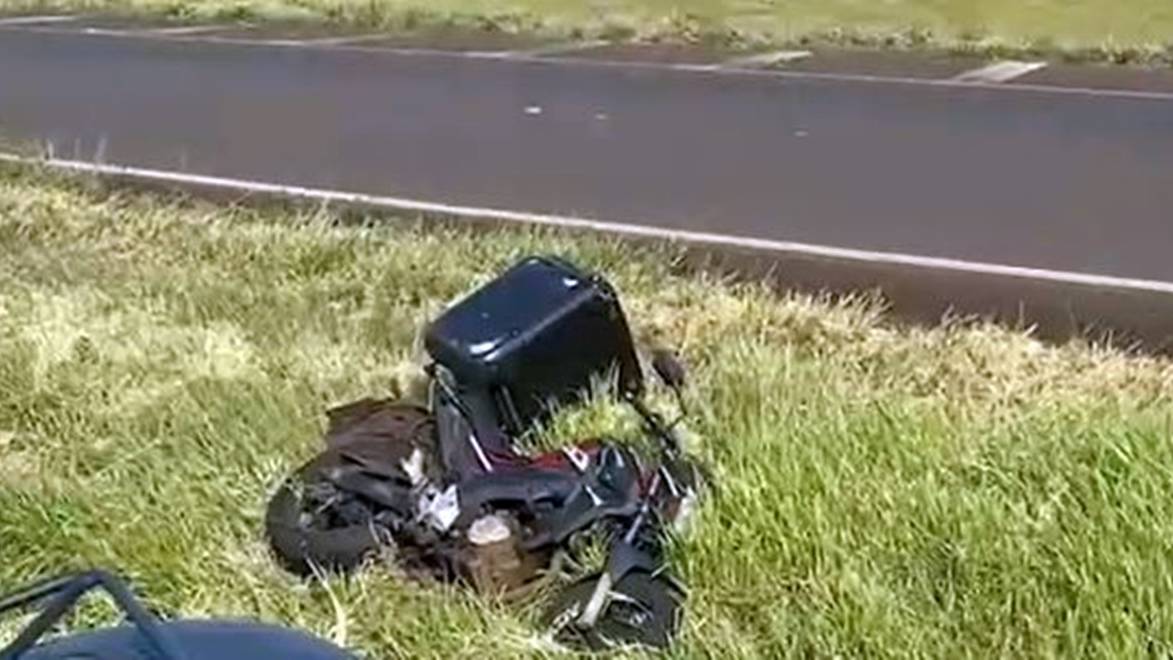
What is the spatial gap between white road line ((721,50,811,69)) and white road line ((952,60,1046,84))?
161cm

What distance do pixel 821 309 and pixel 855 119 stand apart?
519cm

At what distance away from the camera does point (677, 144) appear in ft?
35.3

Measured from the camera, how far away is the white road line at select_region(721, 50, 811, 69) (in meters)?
14.3

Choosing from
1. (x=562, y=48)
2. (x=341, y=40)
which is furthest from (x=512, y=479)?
(x=341, y=40)

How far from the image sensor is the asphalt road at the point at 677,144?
838 cm

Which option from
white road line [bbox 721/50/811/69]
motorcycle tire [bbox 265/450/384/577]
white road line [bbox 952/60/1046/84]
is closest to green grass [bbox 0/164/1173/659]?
motorcycle tire [bbox 265/450/384/577]

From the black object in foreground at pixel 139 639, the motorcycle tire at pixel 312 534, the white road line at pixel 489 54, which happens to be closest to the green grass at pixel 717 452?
the motorcycle tire at pixel 312 534

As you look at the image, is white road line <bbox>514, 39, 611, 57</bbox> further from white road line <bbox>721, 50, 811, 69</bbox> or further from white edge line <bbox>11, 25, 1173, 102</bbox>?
white road line <bbox>721, 50, 811, 69</bbox>

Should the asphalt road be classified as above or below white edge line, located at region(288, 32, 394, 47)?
above

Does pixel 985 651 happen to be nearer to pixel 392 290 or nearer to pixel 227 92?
pixel 392 290

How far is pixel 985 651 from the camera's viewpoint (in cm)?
351

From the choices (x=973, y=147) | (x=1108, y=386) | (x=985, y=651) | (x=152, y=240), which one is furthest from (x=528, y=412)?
(x=973, y=147)

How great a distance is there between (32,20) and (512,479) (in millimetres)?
17078

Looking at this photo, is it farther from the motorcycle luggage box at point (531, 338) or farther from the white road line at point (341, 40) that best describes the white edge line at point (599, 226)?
the white road line at point (341, 40)
